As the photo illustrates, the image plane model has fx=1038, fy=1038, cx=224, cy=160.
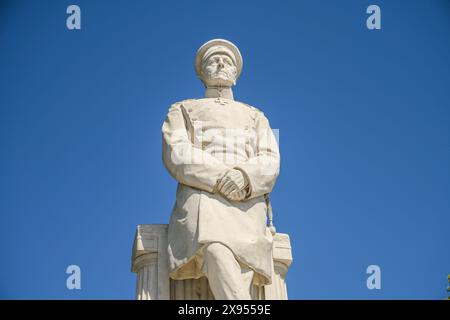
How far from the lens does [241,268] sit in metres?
11.5

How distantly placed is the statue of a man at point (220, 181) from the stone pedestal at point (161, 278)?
0.83ft

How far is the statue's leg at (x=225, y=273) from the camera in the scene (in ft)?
36.7

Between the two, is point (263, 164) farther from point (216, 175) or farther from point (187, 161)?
point (187, 161)

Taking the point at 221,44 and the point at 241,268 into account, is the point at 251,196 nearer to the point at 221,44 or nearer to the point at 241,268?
the point at 241,268

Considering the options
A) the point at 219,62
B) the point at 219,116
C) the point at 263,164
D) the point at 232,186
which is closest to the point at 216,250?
the point at 232,186

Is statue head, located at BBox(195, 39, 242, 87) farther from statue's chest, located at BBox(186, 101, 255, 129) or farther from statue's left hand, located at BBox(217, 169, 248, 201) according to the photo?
statue's left hand, located at BBox(217, 169, 248, 201)

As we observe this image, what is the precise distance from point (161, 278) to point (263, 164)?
181 cm

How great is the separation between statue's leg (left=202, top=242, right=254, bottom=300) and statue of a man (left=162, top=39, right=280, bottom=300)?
11mm

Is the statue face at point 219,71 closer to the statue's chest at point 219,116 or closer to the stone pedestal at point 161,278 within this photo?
the statue's chest at point 219,116

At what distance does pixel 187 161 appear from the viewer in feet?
39.7
